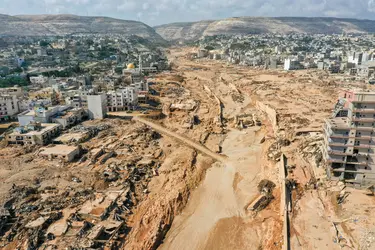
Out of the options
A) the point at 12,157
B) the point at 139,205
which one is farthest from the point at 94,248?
the point at 12,157

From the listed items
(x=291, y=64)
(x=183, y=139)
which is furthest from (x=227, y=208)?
(x=291, y=64)

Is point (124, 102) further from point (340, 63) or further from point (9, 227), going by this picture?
point (340, 63)

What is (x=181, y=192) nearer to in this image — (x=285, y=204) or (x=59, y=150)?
(x=285, y=204)

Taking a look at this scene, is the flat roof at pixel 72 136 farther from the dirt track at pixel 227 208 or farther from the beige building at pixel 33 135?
the dirt track at pixel 227 208

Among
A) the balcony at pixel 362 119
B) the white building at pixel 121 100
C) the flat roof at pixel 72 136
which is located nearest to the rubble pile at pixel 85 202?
the flat roof at pixel 72 136

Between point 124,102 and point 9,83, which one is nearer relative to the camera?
point 124,102

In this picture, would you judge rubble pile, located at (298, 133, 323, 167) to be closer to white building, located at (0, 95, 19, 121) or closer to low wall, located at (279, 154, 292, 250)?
low wall, located at (279, 154, 292, 250)
